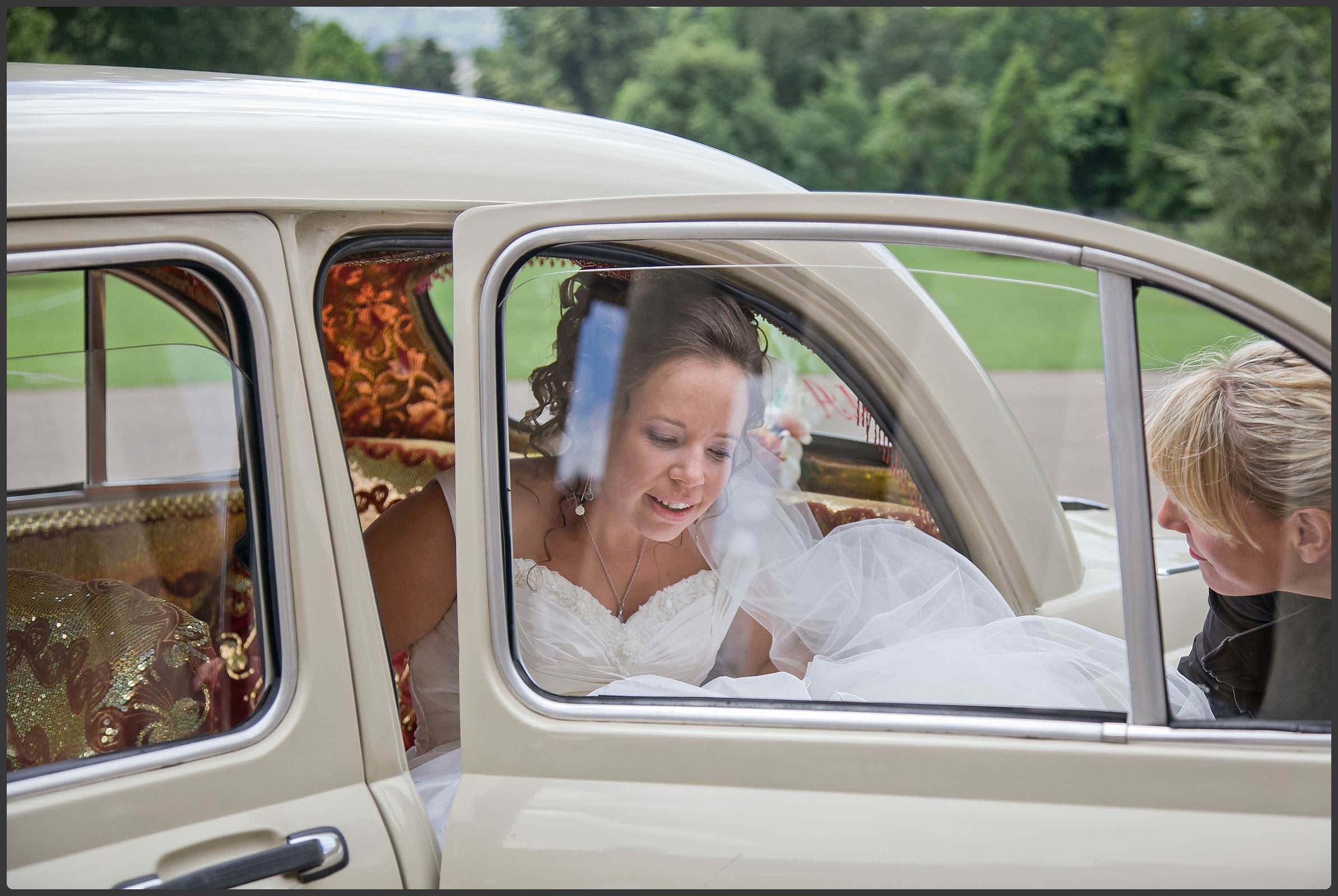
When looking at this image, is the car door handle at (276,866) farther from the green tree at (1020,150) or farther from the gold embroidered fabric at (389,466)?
the green tree at (1020,150)

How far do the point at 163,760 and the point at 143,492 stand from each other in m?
1.22

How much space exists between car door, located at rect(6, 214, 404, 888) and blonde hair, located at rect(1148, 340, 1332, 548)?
45.7 inches

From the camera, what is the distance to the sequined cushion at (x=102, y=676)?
1.43 metres

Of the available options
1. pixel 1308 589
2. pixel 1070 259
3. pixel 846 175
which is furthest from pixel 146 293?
pixel 846 175

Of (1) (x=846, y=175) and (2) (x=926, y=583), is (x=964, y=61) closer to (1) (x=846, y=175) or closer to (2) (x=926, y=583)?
(1) (x=846, y=175)

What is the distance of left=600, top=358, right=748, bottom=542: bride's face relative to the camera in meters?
1.58

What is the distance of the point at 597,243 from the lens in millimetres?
1477

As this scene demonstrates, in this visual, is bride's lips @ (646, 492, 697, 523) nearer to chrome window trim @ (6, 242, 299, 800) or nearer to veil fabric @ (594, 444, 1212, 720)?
veil fabric @ (594, 444, 1212, 720)

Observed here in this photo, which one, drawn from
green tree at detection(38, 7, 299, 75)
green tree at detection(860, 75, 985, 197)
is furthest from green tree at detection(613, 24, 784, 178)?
green tree at detection(38, 7, 299, 75)

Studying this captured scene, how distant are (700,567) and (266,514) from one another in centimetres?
68

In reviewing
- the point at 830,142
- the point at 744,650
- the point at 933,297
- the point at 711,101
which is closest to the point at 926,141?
the point at 830,142

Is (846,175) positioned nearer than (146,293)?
No

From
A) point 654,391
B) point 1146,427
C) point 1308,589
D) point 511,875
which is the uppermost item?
point 654,391

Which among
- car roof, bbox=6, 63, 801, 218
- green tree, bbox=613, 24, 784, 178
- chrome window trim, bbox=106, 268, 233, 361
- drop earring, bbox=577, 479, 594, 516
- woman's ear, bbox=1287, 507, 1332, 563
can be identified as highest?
green tree, bbox=613, 24, 784, 178
